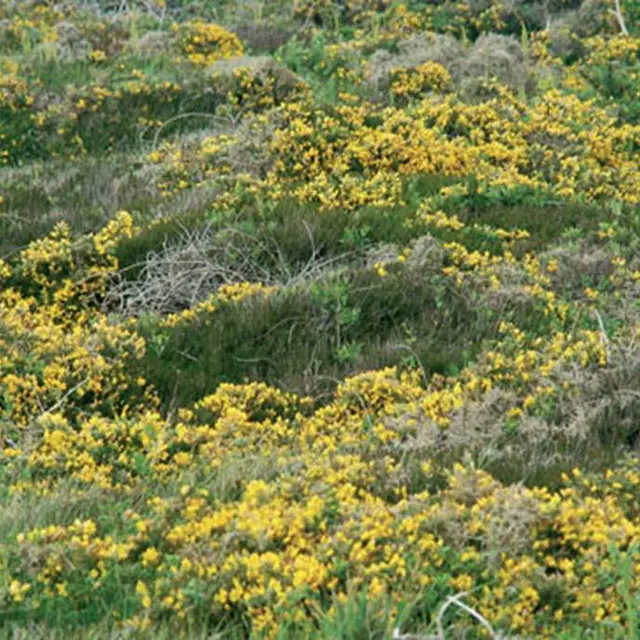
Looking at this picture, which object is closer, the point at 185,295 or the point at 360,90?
the point at 185,295

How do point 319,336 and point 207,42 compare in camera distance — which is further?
point 207,42

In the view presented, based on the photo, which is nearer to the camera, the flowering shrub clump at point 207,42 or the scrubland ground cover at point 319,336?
the scrubland ground cover at point 319,336

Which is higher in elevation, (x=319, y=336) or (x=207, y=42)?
(x=207, y=42)

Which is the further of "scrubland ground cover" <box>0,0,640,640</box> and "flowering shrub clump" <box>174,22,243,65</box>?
"flowering shrub clump" <box>174,22,243,65</box>

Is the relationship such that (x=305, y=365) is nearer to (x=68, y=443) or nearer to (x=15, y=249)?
(x=68, y=443)

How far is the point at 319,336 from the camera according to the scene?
850cm

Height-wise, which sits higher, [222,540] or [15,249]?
[222,540]

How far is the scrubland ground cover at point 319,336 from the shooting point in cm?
492

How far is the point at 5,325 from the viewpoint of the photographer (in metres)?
8.51

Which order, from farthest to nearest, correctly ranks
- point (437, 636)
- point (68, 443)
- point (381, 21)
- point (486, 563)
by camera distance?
1. point (381, 21)
2. point (68, 443)
3. point (486, 563)
4. point (437, 636)

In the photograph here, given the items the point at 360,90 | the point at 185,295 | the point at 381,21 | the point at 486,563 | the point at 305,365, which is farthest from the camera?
the point at 381,21

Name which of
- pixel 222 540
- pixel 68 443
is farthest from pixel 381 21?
pixel 222 540

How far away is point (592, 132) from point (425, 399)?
5676mm

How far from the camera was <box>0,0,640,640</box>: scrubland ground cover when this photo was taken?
4.92 meters
